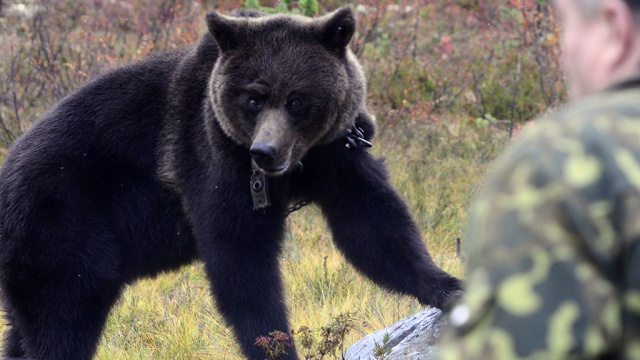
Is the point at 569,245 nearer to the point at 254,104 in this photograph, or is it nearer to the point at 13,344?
the point at 254,104

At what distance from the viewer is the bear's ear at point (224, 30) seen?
14.6ft

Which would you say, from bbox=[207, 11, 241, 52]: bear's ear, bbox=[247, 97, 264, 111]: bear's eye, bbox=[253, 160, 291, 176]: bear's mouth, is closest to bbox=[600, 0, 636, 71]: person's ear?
bbox=[253, 160, 291, 176]: bear's mouth

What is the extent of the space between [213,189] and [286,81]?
643 millimetres

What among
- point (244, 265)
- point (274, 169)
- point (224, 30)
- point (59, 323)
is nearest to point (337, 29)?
point (224, 30)

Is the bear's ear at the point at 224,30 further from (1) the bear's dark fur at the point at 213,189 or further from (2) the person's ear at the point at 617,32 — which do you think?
(2) the person's ear at the point at 617,32

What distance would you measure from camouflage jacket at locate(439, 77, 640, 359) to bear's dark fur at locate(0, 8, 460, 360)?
9.94 feet

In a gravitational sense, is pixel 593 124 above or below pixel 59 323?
above

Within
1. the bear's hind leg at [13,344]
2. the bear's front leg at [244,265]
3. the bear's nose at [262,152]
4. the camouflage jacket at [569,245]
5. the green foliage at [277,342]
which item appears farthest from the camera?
the bear's hind leg at [13,344]

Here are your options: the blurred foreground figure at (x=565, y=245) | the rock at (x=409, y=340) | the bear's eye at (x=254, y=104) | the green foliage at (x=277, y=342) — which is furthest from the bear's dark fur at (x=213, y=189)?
the blurred foreground figure at (x=565, y=245)

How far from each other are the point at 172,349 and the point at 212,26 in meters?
1.71

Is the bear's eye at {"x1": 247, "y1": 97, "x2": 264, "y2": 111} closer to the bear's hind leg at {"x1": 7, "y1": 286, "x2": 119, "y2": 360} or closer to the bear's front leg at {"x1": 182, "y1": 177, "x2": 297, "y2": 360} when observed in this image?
the bear's front leg at {"x1": 182, "y1": 177, "x2": 297, "y2": 360}

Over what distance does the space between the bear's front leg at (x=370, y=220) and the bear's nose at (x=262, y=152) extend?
50 cm

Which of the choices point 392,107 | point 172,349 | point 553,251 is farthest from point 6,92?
point 553,251

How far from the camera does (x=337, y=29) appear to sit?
456 cm
